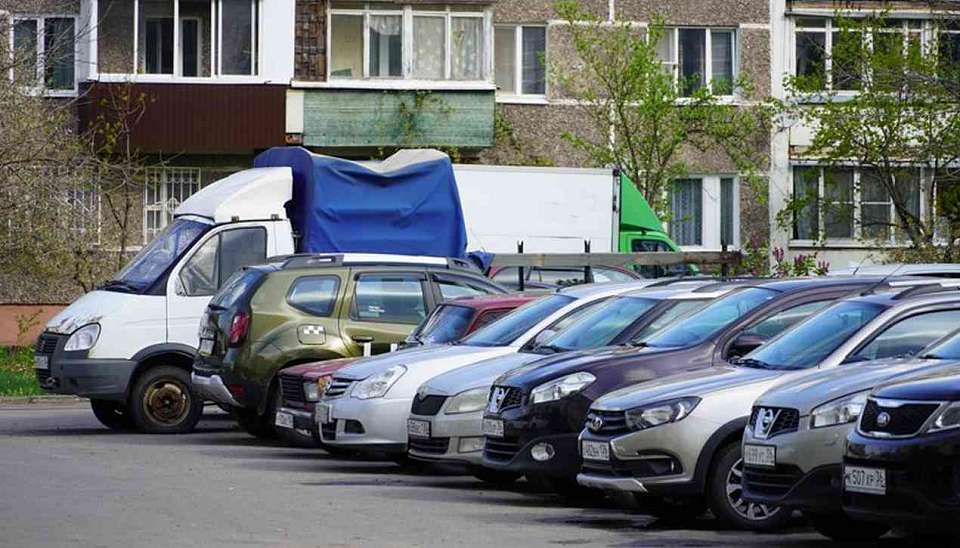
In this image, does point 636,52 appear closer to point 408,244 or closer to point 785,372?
point 408,244

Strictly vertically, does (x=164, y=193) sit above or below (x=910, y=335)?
above

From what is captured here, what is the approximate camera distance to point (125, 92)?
37.0 meters

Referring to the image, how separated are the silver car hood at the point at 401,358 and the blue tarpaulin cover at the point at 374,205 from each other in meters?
5.25

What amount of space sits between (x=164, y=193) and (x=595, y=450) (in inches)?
1089

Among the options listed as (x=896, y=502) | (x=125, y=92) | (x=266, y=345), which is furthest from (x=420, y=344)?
(x=125, y=92)

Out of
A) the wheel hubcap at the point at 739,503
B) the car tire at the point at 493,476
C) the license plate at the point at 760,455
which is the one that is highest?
the license plate at the point at 760,455

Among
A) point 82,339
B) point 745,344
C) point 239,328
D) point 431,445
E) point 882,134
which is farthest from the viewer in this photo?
point 882,134

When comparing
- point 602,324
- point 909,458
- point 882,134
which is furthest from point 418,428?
point 882,134

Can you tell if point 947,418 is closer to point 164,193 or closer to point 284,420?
point 284,420

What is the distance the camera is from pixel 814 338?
13.1 meters

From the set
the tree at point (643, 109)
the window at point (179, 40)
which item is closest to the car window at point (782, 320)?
the tree at point (643, 109)

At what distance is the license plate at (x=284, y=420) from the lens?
18.8m

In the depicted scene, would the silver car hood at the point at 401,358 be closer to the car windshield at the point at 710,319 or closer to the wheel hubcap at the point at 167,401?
the car windshield at the point at 710,319

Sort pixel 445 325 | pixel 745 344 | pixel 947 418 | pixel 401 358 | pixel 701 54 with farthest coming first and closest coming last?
pixel 701 54 < pixel 445 325 < pixel 401 358 < pixel 745 344 < pixel 947 418
